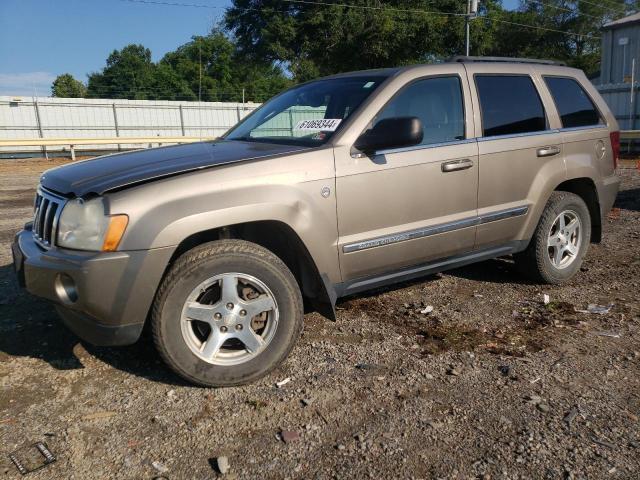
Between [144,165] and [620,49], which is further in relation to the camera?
[620,49]

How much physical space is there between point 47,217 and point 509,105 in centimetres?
341

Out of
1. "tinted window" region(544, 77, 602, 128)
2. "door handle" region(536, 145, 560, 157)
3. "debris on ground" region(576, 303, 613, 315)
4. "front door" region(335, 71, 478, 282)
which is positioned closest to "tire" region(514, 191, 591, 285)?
"door handle" region(536, 145, 560, 157)

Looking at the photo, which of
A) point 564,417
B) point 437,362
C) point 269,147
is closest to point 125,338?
point 269,147

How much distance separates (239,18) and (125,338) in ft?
112

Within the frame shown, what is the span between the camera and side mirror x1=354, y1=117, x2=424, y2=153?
338cm

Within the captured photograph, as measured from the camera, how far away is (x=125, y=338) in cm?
290

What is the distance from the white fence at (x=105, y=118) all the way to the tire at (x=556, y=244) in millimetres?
21581

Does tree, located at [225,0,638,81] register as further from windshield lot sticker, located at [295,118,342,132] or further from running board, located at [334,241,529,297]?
windshield lot sticker, located at [295,118,342,132]

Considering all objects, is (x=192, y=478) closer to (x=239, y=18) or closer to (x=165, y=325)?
(x=165, y=325)

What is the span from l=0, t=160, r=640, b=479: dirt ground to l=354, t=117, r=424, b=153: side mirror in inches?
51.7

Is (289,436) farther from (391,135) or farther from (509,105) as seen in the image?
(509,105)

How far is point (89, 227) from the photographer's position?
9.24ft

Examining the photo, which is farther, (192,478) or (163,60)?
(163,60)

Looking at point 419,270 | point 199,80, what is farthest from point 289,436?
point 199,80
